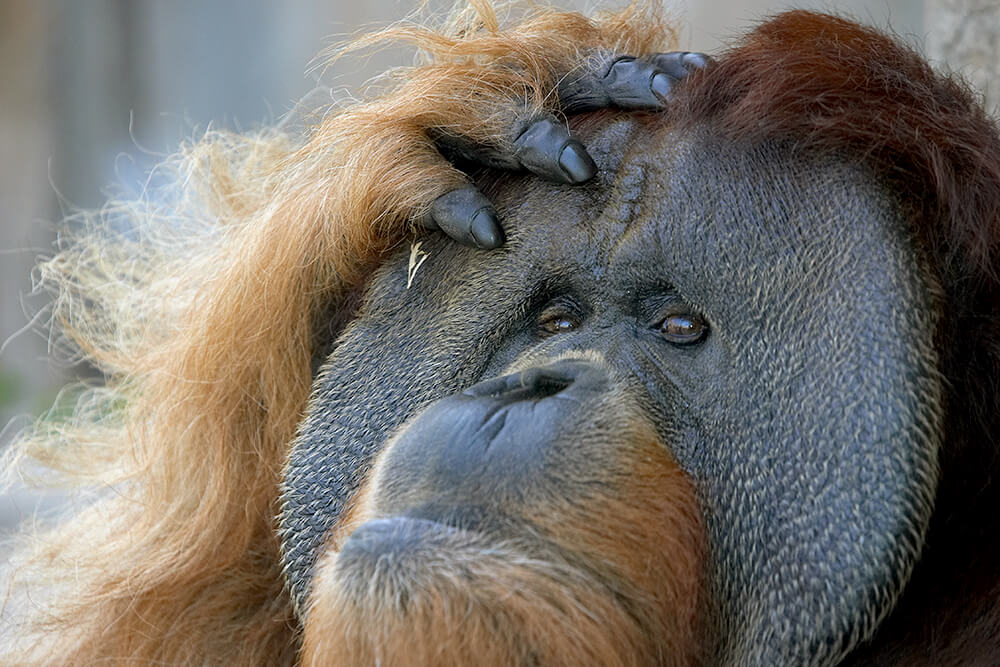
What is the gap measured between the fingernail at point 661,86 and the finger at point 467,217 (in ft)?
0.95

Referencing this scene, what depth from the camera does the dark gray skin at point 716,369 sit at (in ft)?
4.40

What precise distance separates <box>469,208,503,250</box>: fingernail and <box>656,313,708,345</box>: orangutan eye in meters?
0.28

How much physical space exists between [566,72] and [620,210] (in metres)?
0.31

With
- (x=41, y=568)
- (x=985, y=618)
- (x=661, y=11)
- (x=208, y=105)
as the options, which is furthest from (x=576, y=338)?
(x=208, y=105)

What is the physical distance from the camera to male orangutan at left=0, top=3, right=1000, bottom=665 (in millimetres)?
1344

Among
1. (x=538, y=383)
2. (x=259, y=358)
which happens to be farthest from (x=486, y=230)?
(x=259, y=358)

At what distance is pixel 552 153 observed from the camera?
1.62m

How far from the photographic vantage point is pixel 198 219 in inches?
103

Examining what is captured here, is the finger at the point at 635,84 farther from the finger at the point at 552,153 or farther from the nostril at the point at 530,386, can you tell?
the nostril at the point at 530,386

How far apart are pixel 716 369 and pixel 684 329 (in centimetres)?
7

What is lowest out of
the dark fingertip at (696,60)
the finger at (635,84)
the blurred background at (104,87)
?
the blurred background at (104,87)

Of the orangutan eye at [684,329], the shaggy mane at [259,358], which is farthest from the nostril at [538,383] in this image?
the shaggy mane at [259,358]

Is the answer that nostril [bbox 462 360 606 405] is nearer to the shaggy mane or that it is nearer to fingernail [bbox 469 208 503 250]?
fingernail [bbox 469 208 503 250]

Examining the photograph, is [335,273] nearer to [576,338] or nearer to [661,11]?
[576,338]
